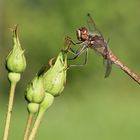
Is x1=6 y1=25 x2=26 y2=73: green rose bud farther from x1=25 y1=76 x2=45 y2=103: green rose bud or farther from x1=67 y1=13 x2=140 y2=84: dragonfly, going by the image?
x1=67 y1=13 x2=140 y2=84: dragonfly

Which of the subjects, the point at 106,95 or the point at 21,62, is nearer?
the point at 21,62

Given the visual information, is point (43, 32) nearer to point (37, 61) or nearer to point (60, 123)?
point (37, 61)

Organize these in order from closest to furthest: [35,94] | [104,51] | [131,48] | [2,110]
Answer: [35,94] → [104,51] → [2,110] → [131,48]

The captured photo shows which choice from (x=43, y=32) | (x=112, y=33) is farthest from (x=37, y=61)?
(x=112, y=33)

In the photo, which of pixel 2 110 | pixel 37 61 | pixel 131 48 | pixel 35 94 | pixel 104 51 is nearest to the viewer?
pixel 35 94

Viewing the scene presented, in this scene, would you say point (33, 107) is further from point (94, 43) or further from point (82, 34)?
point (82, 34)

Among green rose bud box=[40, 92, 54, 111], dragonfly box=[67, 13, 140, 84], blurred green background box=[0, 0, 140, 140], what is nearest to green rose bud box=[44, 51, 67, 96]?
green rose bud box=[40, 92, 54, 111]

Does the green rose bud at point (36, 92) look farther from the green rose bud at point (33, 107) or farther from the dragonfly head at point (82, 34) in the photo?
the dragonfly head at point (82, 34)

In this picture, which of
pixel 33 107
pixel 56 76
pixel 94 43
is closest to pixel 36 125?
pixel 33 107
